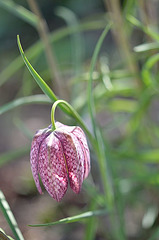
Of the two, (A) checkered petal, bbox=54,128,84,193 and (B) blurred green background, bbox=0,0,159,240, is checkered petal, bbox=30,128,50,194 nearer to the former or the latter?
(A) checkered petal, bbox=54,128,84,193

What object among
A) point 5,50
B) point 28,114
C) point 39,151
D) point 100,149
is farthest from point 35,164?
point 5,50

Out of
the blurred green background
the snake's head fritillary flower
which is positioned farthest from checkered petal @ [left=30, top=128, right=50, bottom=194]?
the blurred green background

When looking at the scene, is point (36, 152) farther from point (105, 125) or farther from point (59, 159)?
point (105, 125)

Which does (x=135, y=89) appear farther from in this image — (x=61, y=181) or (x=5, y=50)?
(x=5, y=50)

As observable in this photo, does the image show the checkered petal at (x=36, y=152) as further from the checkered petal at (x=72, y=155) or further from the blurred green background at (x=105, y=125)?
the blurred green background at (x=105, y=125)

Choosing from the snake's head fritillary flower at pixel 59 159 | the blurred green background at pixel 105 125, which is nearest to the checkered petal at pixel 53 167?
the snake's head fritillary flower at pixel 59 159

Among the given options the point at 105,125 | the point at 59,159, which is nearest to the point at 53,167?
the point at 59,159
